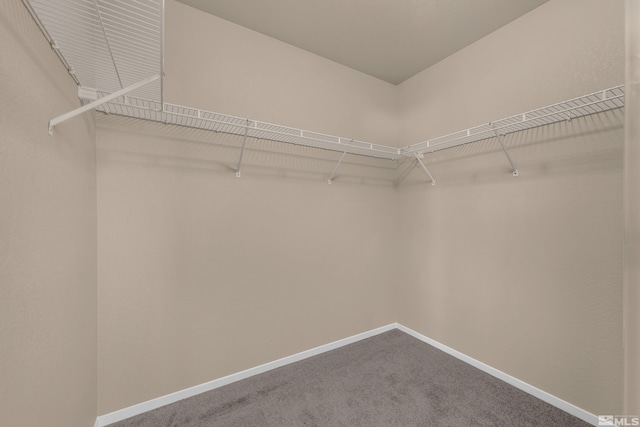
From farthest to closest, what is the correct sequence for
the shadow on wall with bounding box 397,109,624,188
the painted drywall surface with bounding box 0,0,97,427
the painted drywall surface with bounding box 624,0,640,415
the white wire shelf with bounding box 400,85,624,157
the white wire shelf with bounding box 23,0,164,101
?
the shadow on wall with bounding box 397,109,624,188 < the white wire shelf with bounding box 400,85,624,157 < the white wire shelf with bounding box 23,0,164,101 < the painted drywall surface with bounding box 0,0,97,427 < the painted drywall surface with bounding box 624,0,640,415

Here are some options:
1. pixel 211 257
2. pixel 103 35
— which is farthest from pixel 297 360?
pixel 103 35

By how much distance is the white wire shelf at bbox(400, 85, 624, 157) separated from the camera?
1278 mm

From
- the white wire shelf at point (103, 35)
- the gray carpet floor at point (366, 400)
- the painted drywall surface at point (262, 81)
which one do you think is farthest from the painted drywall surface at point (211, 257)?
the white wire shelf at point (103, 35)

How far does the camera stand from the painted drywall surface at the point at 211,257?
57.5 inches

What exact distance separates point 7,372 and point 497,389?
2.36m

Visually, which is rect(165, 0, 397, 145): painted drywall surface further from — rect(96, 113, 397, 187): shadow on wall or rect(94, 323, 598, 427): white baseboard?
rect(94, 323, 598, 427): white baseboard

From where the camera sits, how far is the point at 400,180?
2.58 m

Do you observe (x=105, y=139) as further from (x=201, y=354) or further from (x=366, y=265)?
(x=366, y=265)

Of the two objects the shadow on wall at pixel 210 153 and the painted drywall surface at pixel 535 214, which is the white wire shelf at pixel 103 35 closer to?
the shadow on wall at pixel 210 153

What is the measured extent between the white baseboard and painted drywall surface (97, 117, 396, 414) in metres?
0.04

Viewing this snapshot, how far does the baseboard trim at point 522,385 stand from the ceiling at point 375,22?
2.46 metres

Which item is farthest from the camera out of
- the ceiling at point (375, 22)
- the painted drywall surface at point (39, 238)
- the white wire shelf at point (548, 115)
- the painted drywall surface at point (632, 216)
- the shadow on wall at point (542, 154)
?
the ceiling at point (375, 22)

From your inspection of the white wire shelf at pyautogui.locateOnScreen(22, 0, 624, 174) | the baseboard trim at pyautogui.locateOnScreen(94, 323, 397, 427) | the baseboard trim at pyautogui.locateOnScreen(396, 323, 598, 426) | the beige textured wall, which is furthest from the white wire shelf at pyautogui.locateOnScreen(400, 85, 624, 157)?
the baseboard trim at pyautogui.locateOnScreen(94, 323, 397, 427)

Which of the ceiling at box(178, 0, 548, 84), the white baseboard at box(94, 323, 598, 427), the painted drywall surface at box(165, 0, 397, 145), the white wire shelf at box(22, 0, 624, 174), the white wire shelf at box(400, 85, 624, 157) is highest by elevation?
the ceiling at box(178, 0, 548, 84)
